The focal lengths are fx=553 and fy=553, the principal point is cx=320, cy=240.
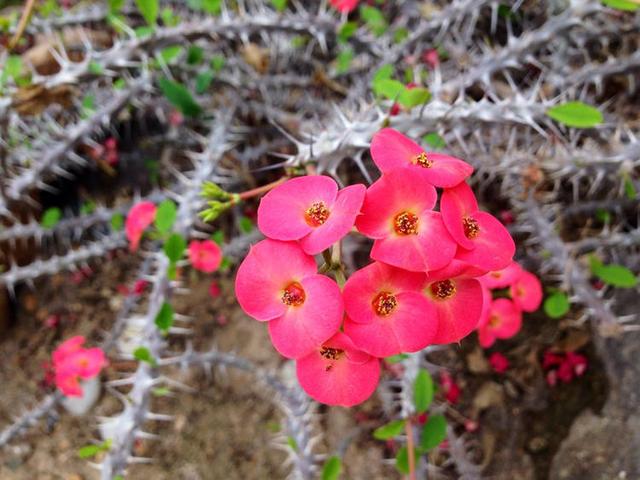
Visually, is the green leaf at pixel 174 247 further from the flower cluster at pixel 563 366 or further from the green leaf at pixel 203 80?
the flower cluster at pixel 563 366

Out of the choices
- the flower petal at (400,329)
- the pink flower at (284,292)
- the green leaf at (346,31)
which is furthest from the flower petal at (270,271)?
the green leaf at (346,31)

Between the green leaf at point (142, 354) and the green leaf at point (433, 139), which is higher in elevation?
the green leaf at point (433, 139)

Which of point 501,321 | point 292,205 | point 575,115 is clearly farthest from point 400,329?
point 501,321

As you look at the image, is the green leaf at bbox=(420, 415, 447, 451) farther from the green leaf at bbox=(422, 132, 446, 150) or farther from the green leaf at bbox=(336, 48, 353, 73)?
the green leaf at bbox=(336, 48, 353, 73)

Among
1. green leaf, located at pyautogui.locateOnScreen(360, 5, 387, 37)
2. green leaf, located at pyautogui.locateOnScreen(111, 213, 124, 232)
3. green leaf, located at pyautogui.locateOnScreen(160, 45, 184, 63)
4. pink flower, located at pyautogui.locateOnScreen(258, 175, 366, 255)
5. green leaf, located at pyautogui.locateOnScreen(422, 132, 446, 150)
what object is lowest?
pink flower, located at pyautogui.locateOnScreen(258, 175, 366, 255)

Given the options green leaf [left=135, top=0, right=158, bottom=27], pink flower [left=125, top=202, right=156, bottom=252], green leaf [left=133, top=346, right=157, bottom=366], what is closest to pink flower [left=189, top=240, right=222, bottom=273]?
pink flower [left=125, top=202, right=156, bottom=252]

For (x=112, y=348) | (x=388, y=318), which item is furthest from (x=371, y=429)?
(x=388, y=318)

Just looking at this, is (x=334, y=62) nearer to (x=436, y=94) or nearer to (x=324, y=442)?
(x=436, y=94)

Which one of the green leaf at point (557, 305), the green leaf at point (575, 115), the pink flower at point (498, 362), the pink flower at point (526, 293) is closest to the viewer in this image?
the green leaf at point (575, 115)
